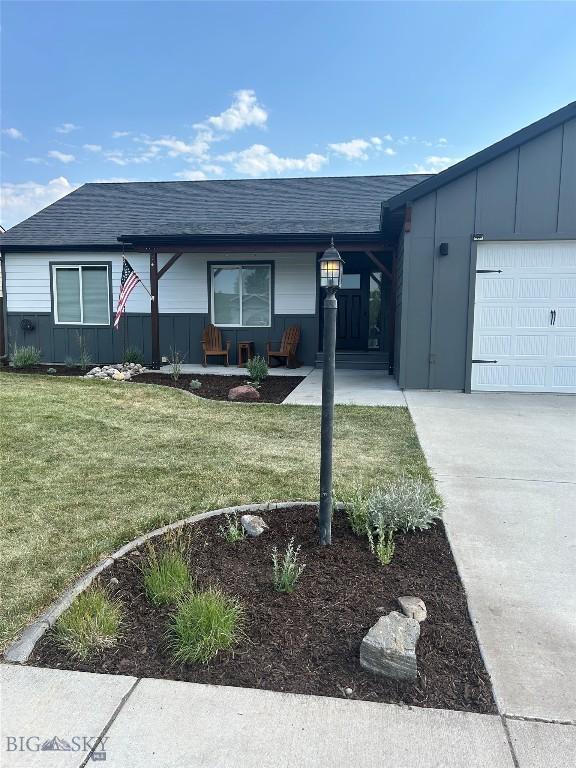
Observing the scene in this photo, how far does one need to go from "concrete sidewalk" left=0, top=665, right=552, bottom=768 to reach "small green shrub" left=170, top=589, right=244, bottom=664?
0.41 feet

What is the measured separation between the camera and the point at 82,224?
1304 centimetres

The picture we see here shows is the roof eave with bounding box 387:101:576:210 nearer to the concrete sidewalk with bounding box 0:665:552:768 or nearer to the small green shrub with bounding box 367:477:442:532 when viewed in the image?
the small green shrub with bounding box 367:477:442:532

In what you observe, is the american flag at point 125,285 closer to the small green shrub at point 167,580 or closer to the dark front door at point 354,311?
the dark front door at point 354,311

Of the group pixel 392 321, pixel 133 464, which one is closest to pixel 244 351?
pixel 392 321

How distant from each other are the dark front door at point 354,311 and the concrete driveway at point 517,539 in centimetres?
630

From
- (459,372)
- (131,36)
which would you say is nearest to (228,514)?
(459,372)

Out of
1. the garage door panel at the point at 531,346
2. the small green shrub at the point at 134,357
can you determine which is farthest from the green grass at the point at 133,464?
the small green shrub at the point at 134,357

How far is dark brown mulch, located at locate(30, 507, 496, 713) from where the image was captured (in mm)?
1847

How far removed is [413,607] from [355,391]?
6.00 m

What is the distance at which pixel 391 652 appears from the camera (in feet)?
6.07

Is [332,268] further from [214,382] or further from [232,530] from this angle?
[214,382]

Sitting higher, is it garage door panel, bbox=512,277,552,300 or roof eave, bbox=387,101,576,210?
roof eave, bbox=387,101,576,210

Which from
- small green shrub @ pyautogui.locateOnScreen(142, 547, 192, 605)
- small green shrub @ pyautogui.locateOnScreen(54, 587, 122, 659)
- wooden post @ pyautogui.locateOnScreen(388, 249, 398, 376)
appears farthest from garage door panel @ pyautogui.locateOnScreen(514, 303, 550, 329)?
small green shrub @ pyautogui.locateOnScreen(54, 587, 122, 659)

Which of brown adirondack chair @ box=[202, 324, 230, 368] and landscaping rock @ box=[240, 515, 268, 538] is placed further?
brown adirondack chair @ box=[202, 324, 230, 368]
